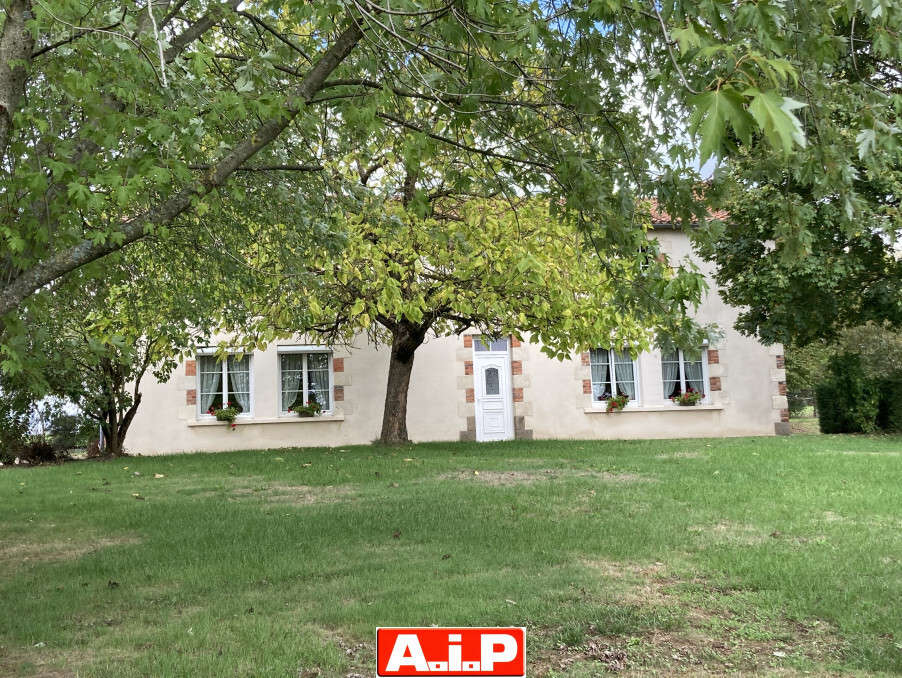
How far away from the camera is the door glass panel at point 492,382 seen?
56.7 ft

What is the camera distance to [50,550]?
6203 millimetres

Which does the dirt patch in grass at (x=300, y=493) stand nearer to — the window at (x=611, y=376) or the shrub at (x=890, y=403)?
the window at (x=611, y=376)

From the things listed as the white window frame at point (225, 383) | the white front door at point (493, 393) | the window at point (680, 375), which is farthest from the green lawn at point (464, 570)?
the window at point (680, 375)

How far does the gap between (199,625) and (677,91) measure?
387 centimetres

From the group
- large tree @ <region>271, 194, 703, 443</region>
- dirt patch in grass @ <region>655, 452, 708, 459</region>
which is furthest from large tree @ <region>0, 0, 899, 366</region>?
dirt patch in grass @ <region>655, 452, 708, 459</region>

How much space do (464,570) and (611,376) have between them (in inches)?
524

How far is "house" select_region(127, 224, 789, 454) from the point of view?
1642 cm

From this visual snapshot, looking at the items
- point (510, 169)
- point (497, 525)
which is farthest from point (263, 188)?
point (497, 525)

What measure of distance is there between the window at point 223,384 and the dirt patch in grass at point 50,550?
33.4ft

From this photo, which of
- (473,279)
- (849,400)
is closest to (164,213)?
(473,279)

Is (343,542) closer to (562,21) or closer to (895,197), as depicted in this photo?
(562,21)

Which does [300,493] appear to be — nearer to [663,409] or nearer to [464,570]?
[464,570]

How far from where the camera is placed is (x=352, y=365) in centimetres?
1689

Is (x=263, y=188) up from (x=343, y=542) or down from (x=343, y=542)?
up
